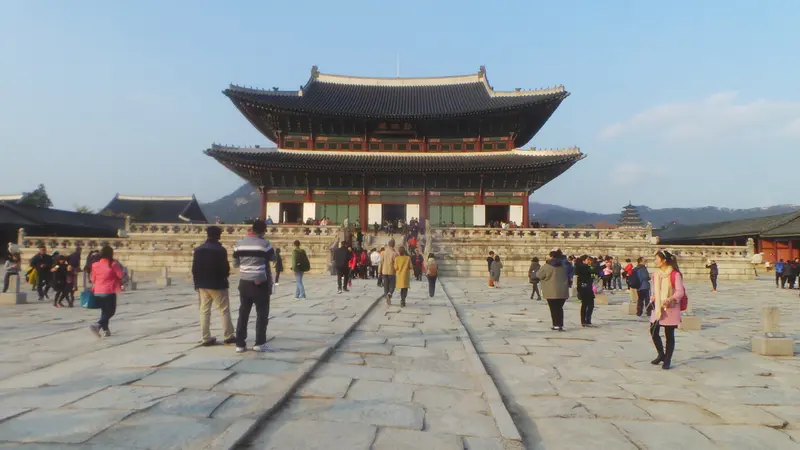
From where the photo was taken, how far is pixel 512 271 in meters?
25.5

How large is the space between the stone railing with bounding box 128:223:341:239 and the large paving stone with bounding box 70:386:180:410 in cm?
2107

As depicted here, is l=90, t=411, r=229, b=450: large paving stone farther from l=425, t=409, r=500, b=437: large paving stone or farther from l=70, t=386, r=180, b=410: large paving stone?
l=425, t=409, r=500, b=437: large paving stone

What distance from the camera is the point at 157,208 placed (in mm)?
56000

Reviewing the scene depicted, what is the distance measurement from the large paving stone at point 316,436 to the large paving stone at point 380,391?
78cm

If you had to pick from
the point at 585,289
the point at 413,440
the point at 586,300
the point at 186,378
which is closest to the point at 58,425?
the point at 186,378

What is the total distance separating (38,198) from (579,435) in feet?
202

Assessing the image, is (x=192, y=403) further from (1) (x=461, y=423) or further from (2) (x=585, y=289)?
(2) (x=585, y=289)

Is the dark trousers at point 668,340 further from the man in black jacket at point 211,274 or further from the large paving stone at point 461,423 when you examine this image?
the man in black jacket at point 211,274

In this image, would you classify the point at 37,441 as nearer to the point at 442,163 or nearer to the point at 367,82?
the point at 442,163

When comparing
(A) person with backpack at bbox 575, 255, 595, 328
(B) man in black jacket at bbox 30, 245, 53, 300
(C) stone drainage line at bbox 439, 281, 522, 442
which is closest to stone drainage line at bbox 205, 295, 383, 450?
(C) stone drainage line at bbox 439, 281, 522, 442

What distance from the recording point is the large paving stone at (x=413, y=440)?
3.59 meters

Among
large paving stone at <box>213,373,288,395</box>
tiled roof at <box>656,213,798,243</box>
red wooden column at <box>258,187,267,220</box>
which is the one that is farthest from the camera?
tiled roof at <box>656,213,798,243</box>

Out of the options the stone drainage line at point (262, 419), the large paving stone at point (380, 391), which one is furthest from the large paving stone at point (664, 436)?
the stone drainage line at point (262, 419)

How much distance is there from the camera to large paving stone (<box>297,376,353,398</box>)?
4.71m
